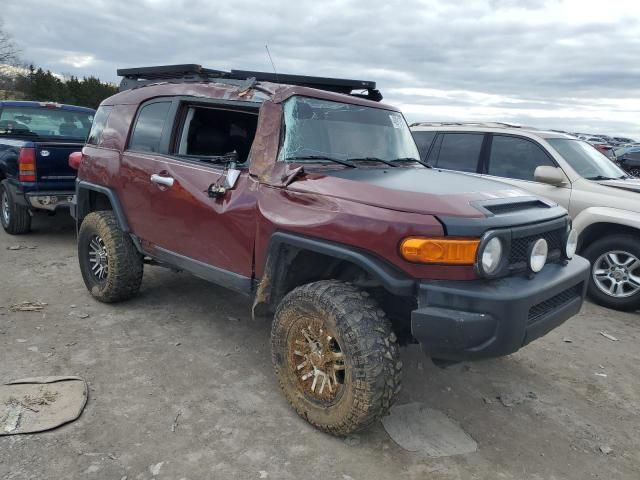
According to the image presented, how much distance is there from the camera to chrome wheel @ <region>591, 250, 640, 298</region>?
5.32 metres

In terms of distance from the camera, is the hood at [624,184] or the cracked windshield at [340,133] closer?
the cracked windshield at [340,133]

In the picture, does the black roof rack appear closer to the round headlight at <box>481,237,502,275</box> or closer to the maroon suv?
the maroon suv

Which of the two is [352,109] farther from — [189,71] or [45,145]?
[45,145]

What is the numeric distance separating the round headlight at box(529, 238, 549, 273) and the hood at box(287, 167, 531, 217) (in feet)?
1.02

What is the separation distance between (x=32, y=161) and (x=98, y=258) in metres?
2.70

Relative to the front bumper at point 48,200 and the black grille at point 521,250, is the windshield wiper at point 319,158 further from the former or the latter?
the front bumper at point 48,200

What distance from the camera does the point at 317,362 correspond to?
2.98 metres

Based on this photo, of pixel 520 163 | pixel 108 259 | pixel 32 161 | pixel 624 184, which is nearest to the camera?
pixel 108 259

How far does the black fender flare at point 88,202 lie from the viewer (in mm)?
4488

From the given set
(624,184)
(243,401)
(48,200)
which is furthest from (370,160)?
(48,200)

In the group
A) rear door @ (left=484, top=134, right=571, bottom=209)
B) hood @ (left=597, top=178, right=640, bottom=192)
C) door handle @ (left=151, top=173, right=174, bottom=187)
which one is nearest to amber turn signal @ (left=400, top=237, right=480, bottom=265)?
door handle @ (left=151, top=173, right=174, bottom=187)

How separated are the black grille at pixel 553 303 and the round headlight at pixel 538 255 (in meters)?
0.20

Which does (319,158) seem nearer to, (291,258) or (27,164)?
(291,258)

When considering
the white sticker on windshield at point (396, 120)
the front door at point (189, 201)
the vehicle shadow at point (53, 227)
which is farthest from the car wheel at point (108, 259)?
the vehicle shadow at point (53, 227)
